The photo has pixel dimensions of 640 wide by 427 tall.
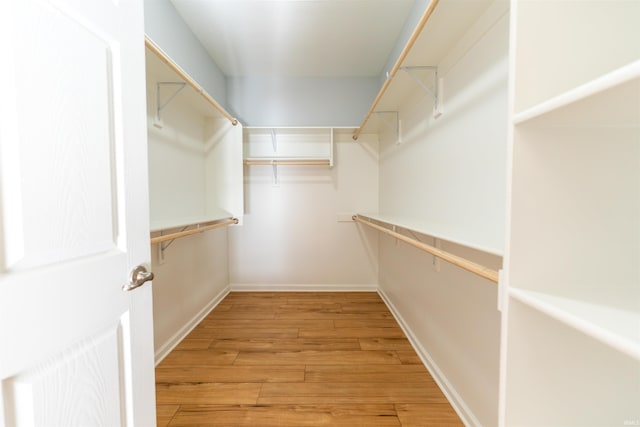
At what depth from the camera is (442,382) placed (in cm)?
147

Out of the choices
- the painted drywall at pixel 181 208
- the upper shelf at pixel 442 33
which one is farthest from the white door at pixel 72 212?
the upper shelf at pixel 442 33

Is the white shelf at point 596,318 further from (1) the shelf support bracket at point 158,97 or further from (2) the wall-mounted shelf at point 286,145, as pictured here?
(2) the wall-mounted shelf at point 286,145

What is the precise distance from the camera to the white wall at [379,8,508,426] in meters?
1.03

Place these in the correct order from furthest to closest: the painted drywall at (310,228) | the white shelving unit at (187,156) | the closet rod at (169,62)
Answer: the painted drywall at (310,228) < the white shelving unit at (187,156) < the closet rod at (169,62)

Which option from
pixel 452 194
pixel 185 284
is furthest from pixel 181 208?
pixel 452 194

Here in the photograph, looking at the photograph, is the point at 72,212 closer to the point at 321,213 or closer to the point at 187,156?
the point at 187,156

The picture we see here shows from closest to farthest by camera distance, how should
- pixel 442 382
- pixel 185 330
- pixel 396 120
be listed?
pixel 442 382 < pixel 185 330 < pixel 396 120

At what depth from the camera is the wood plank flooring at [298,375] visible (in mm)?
1300

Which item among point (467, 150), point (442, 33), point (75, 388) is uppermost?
point (442, 33)

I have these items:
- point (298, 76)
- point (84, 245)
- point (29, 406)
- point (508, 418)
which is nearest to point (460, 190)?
point (508, 418)

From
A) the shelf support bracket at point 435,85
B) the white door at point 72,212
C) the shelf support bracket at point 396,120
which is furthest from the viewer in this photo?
the shelf support bracket at point 396,120

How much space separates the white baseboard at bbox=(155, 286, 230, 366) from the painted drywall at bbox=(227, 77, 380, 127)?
1952 millimetres

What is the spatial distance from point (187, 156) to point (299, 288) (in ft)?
5.97

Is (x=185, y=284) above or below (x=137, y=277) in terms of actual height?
below
